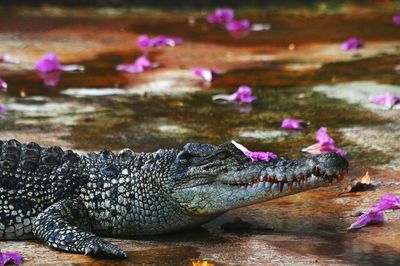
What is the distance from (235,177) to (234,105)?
10.1 ft

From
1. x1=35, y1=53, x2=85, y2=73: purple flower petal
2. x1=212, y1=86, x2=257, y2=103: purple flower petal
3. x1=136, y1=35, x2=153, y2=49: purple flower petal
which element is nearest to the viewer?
x1=212, y1=86, x2=257, y2=103: purple flower petal

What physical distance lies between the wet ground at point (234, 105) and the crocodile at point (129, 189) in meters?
0.13

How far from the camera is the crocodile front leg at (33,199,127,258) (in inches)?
204

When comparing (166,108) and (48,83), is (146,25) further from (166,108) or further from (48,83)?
(166,108)

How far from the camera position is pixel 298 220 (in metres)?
5.80

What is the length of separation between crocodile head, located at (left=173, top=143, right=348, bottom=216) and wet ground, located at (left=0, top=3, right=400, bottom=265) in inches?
7.8

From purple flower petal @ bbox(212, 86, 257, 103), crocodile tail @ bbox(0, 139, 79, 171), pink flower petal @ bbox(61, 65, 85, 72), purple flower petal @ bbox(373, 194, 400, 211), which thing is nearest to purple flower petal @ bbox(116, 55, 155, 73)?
pink flower petal @ bbox(61, 65, 85, 72)

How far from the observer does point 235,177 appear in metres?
5.63

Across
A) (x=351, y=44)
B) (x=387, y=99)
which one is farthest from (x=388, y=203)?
(x=351, y=44)

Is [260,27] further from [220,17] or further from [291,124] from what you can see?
[291,124]

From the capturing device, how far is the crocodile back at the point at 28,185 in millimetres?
5691

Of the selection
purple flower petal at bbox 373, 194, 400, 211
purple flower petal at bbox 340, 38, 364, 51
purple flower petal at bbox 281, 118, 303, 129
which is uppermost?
purple flower petal at bbox 340, 38, 364, 51

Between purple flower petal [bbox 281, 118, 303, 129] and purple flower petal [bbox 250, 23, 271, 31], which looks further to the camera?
purple flower petal [bbox 250, 23, 271, 31]

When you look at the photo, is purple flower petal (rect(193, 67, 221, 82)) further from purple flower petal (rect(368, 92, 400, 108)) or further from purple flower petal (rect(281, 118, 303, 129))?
purple flower petal (rect(281, 118, 303, 129))
